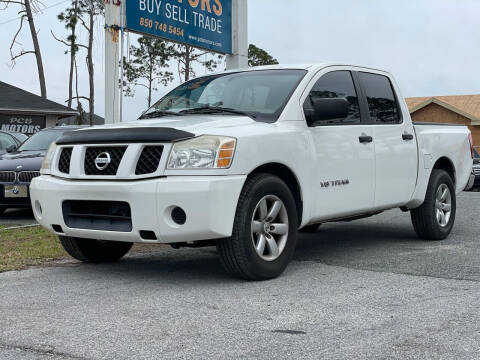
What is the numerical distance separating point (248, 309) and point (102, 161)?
168 cm

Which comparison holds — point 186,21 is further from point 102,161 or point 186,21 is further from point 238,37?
point 102,161

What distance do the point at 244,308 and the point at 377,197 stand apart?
2.63 metres

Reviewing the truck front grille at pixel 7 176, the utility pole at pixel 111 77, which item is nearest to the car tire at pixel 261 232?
the utility pole at pixel 111 77

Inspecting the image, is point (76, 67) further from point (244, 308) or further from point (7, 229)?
point (244, 308)

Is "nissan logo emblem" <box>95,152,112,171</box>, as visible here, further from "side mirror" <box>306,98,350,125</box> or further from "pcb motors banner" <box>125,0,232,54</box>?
"pcb motors banner" <box>125,0,232,54</box>

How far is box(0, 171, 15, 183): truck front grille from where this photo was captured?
1055cm

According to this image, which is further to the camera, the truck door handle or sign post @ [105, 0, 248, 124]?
sign post @ [105, 0, 248, 124]

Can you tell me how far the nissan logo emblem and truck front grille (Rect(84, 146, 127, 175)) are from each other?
0.01m

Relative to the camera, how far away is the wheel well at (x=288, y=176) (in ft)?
18.3

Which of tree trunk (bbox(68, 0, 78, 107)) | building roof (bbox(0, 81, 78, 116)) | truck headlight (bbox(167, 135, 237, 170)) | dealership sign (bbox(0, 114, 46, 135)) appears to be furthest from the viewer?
tree trunk (bbox(68, 0, 78, 107))

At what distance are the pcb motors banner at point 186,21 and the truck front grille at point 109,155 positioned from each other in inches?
193

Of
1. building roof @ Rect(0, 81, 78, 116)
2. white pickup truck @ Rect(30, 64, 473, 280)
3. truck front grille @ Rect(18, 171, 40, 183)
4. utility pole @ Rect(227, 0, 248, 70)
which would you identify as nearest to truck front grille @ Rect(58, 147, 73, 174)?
white pickup truck @ Rect(30, 64, 473, 280)

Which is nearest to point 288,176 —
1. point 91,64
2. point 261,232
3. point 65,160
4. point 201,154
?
point 261,232

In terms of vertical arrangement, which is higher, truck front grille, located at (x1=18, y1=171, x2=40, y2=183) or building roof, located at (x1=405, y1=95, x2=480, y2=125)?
building roof, located at (x1=405, y1=95, x2=480, y2=125)
